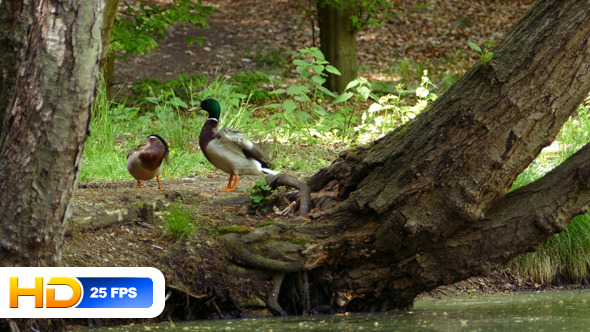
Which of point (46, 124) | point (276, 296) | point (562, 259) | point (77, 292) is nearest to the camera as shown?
point (46, 124)

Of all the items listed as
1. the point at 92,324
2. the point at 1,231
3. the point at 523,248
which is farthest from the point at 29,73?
the point at 523,248

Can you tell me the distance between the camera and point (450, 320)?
4.22 meters

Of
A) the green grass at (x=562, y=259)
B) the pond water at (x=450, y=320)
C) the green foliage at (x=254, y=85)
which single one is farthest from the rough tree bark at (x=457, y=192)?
the green foliage at (x=254, y=85)

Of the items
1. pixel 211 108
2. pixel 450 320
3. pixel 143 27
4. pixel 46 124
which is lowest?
pixel 450 320

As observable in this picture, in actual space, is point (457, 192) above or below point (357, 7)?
below

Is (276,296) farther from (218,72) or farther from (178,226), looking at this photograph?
(218,72)

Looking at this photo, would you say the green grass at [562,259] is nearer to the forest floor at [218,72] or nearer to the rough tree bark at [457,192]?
the forest floor at [218,72]

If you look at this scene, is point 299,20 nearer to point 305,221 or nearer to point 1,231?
point 305,221

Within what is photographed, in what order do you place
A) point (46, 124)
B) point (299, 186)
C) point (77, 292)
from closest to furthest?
point (46, 124) → point (77, 292) → point (299, 186)

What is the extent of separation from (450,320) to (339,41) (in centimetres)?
973

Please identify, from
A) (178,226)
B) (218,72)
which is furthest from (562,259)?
(218,72)

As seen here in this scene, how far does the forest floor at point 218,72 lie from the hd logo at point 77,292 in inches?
22.1

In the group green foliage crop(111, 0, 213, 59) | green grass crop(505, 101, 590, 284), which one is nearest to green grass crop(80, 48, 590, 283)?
green grass crop(505, 101, 590, 284)

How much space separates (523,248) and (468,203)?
0.57 metres
